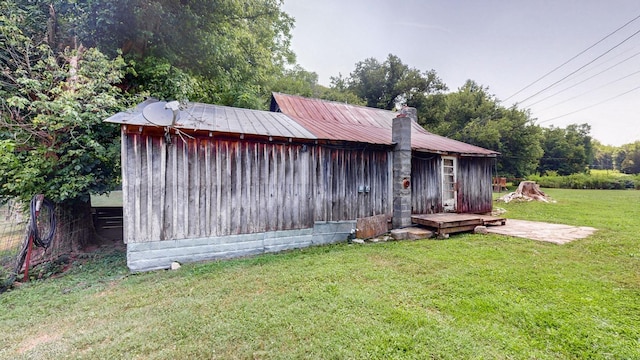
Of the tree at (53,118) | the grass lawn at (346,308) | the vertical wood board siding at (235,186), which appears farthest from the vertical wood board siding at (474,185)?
the tree at (53,118)

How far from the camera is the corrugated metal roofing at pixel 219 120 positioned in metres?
5.02

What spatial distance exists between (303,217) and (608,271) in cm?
578

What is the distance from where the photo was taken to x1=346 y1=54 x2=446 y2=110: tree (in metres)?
26.7

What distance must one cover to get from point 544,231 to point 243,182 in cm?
845

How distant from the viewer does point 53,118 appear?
16.3 feet

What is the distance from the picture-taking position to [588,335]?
2.65m

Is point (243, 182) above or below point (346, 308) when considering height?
above

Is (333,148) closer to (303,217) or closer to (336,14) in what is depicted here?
(303,217)

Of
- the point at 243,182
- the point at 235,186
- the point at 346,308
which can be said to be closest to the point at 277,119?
the point at 243,182

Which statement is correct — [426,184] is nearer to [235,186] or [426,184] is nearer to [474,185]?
[474,185]

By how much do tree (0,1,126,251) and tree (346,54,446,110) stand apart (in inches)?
975

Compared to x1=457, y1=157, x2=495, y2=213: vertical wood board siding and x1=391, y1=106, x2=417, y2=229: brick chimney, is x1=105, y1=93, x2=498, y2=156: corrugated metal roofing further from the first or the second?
x1=457, y1=157, x2=495, y2=213: vertical wood board siding

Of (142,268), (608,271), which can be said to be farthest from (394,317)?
(142,268)

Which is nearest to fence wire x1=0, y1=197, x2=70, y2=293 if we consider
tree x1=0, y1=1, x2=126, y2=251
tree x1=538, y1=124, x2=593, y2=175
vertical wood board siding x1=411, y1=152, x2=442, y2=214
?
tree x1=0, y1=1, x2=126, y2=251
